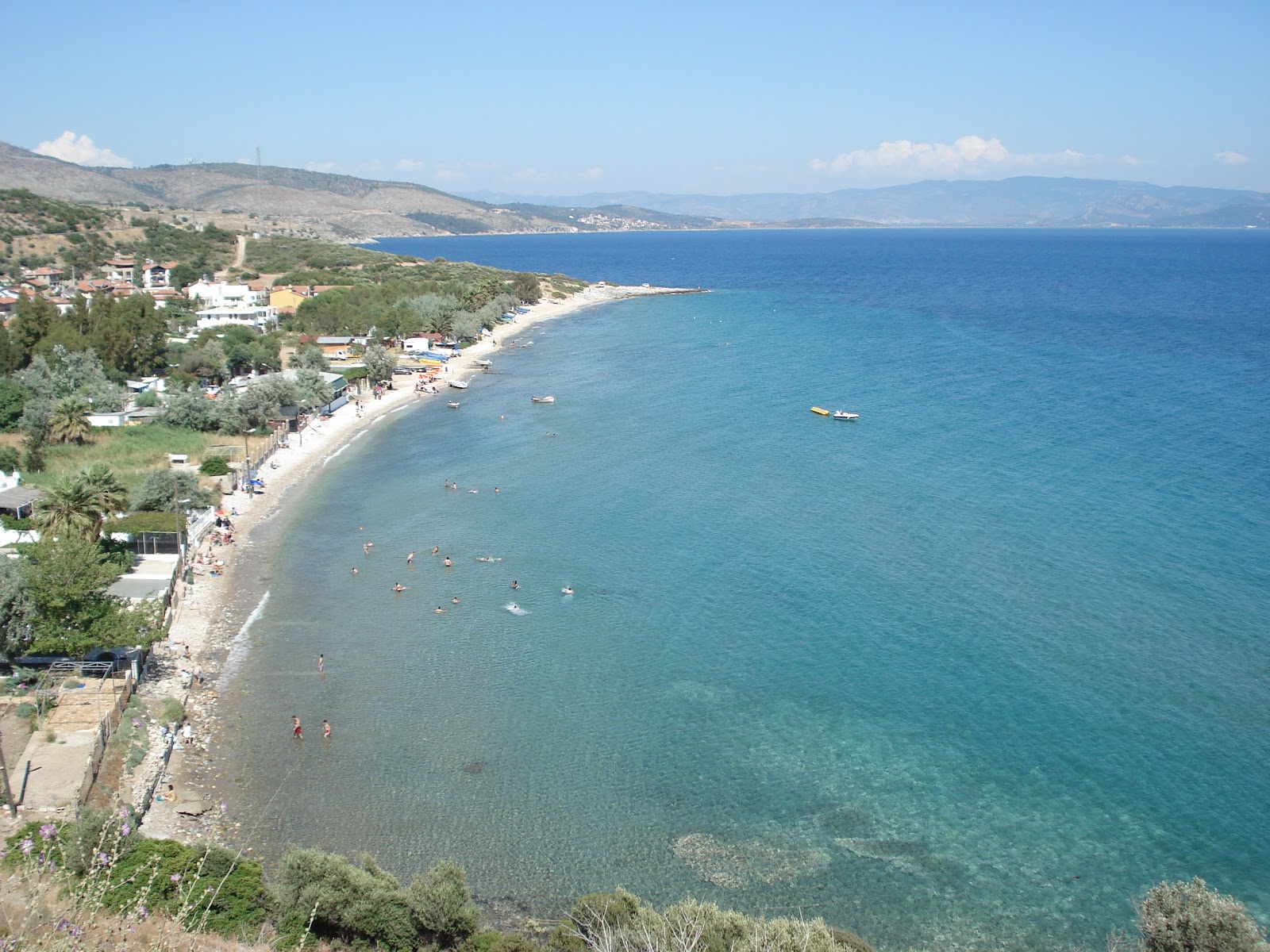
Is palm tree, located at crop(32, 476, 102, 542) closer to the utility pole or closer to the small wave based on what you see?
the small wave

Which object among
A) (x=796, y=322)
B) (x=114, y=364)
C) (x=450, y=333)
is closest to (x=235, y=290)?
(x=450, y=333)

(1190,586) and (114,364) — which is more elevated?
(114,364)

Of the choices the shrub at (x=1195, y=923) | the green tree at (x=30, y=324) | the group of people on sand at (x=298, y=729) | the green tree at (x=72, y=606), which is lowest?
the group of people on sand at (x=298, y=729)

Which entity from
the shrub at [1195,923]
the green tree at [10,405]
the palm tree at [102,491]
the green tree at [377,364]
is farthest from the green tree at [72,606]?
the green tree at [377,364]

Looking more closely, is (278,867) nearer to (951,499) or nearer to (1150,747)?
(1150,747)

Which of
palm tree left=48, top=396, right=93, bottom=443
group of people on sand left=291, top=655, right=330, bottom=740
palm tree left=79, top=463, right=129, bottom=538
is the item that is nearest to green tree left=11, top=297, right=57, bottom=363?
palm tree left=48, top=396, right=93, bottom=443

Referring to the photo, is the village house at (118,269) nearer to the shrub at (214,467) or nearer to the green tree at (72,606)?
the shrub at (214,467)

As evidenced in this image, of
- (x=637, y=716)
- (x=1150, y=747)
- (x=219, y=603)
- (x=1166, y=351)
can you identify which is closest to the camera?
(x=1150, y=747)
